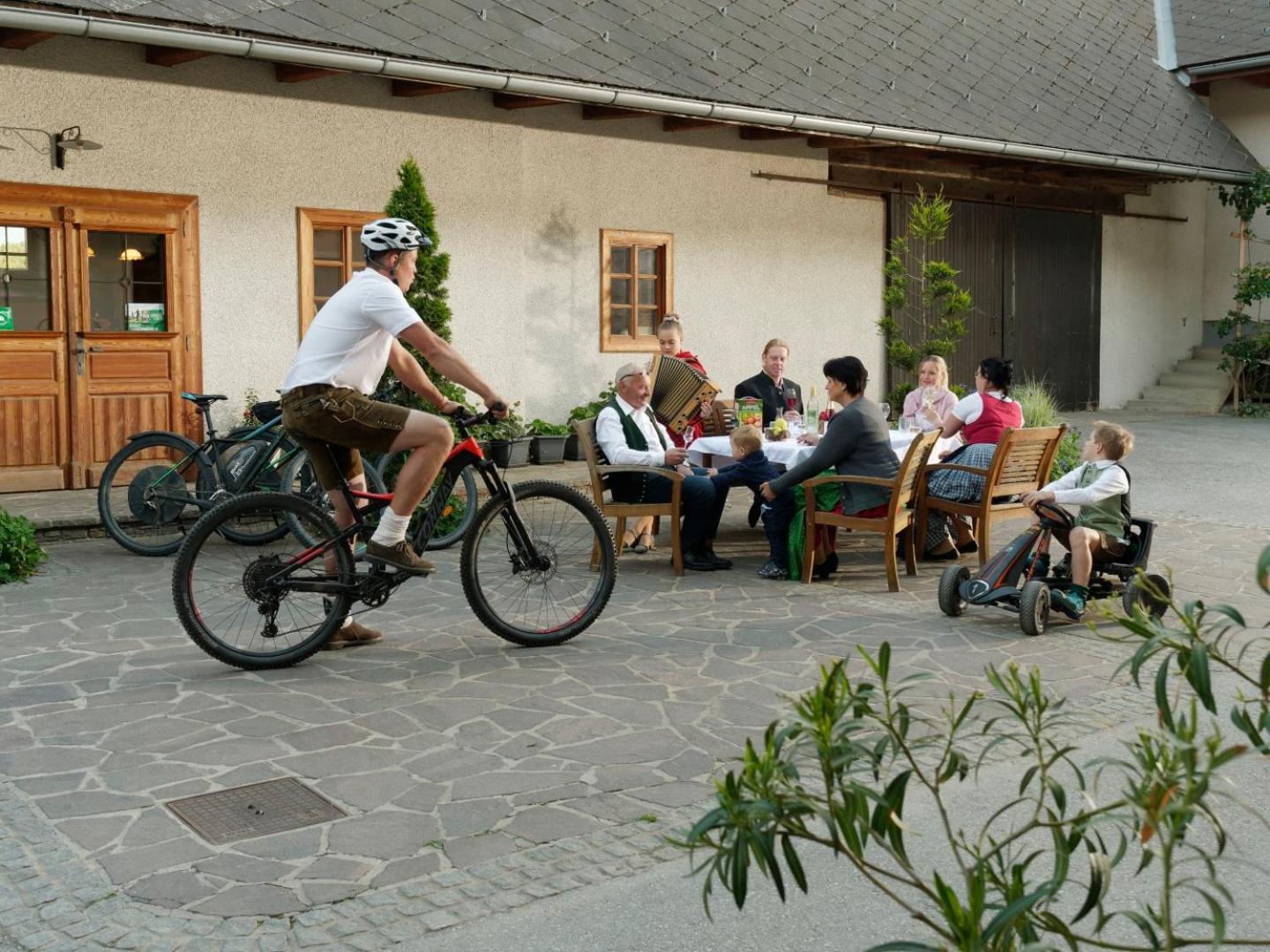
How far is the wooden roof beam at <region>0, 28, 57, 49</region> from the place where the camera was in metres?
10.4

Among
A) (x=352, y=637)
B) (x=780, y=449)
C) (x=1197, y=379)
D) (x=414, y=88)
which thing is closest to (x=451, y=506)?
(x=780, y=449)

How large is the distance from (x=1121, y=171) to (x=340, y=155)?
11.9 metres

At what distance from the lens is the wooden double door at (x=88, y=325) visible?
1108cm

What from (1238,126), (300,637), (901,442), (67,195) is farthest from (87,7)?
(1238,126)

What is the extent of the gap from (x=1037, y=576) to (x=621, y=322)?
27.7ft

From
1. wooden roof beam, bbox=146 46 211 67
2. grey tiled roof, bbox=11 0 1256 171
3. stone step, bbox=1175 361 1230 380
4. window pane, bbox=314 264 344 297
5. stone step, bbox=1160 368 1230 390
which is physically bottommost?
stone step, bbox=1160 368 1230 390

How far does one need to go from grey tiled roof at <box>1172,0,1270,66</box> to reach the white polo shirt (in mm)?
18706

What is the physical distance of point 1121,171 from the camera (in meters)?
20.2

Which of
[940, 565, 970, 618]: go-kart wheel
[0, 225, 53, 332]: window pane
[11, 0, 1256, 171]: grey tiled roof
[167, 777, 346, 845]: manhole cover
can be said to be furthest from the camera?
[11, 0, 1256, 171]: grey tiled roof

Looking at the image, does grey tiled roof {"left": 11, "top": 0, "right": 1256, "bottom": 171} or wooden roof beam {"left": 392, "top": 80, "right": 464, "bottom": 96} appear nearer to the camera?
grey tiled roof {"left": 11, "top": 0, "right": 1256, "bottom": 171}

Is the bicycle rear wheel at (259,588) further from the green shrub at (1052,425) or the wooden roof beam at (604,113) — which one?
the wooden roof beam at (604,113)

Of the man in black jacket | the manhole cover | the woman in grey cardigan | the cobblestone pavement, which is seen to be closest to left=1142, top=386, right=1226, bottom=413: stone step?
the man in black jacket

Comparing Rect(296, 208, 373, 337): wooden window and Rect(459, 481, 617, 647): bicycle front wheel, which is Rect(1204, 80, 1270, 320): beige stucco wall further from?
Rect(459, 481, 617, 647): bicycle front wheel

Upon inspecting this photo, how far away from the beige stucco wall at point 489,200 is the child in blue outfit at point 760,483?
5.06 meters
